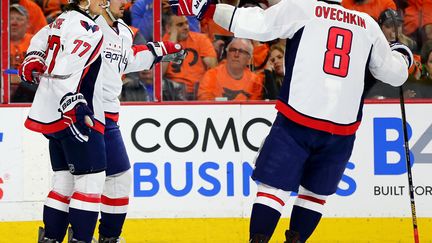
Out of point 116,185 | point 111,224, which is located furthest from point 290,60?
point 111,224

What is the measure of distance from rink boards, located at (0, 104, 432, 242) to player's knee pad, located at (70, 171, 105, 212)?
4.06ft

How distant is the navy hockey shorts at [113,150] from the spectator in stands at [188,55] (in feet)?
3.55

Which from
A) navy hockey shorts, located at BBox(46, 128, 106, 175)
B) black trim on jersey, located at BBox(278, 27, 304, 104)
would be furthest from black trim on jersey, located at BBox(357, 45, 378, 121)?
navy hockey shorts, located at BBox(46, 128, 106, 175)

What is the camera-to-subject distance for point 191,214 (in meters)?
6.13

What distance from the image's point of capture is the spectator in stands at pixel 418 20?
634cm

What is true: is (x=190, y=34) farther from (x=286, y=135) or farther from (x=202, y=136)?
(x=286, y=135)

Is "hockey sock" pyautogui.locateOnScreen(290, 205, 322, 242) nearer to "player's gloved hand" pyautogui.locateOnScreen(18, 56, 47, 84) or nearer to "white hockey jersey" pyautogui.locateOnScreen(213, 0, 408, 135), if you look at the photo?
"white hockey jersey" pyautogui.locateOnScreen(213, 0, 408, 135)

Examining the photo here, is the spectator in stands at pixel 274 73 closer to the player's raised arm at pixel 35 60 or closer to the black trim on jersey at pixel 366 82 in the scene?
the black trim on jersey at pixel 366 82

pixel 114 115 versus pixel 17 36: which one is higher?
pixel 17 36

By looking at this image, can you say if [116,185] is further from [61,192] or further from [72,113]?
[72,113]

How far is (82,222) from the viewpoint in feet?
16.0

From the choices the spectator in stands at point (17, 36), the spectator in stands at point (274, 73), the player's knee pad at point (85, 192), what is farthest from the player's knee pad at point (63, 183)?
the spectator in stands at point (274, 73)

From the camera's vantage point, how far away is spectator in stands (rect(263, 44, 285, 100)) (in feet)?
20.7

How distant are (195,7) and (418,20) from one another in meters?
2.18
